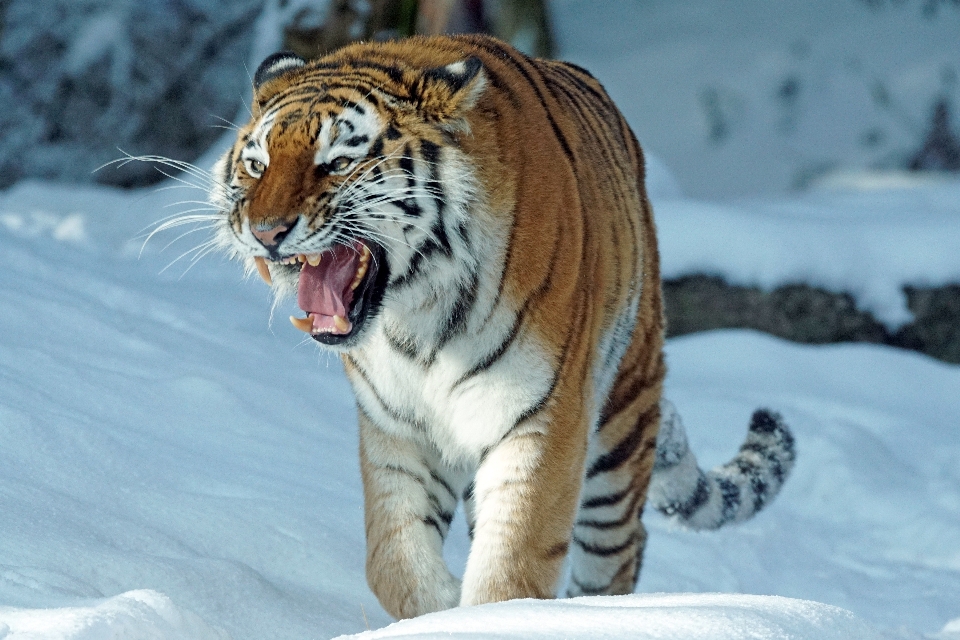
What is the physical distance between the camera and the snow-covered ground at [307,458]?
201 cm

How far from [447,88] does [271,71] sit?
434 millimetres

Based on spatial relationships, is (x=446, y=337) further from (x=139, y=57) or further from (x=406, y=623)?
(x=139, y=57)

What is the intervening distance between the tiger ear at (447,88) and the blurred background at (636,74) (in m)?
4.81

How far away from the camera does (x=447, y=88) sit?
228cm

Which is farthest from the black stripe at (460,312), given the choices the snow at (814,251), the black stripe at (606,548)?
the snow at (814,251)

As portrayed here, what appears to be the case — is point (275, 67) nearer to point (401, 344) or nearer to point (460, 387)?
point (401, 344)

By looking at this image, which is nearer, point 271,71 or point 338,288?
point 338,288

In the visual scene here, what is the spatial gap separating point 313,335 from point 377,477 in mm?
449

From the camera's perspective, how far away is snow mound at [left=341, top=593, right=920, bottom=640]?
1.73 m

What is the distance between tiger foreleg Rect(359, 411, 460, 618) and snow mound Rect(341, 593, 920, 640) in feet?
1.59

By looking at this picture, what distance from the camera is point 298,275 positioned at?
2281mm

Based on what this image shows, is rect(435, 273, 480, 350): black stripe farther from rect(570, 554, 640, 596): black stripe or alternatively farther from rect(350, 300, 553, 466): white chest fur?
rect(570, 554, 640, 596): black stripe

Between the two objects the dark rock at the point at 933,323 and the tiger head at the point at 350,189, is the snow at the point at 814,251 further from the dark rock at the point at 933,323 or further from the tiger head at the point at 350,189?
the tiger head at the point at 350,189

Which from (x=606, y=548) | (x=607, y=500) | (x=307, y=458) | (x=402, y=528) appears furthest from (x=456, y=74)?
(x=307, y=458)
